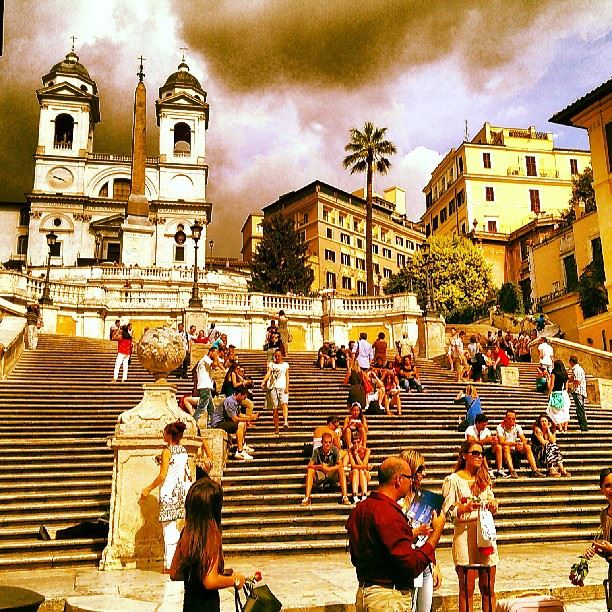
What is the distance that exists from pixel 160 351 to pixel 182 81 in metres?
73.3

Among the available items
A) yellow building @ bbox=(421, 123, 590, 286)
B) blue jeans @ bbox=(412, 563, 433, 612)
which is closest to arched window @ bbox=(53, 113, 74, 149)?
yellow building @ bbox=(421, 123, 590, 286)

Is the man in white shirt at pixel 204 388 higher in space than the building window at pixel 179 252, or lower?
lower

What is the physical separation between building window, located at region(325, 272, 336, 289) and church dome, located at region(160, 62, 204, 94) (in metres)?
26.5

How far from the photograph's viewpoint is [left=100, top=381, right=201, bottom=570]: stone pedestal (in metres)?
8.21

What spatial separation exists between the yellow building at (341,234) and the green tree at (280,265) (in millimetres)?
17435

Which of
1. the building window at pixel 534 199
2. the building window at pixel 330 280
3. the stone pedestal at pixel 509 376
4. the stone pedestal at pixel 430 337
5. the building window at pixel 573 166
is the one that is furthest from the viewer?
the building window at pixel 330 280

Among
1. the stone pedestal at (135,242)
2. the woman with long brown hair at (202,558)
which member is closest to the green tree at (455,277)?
the stone pedestal at (135,242)

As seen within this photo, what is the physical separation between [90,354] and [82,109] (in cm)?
5783

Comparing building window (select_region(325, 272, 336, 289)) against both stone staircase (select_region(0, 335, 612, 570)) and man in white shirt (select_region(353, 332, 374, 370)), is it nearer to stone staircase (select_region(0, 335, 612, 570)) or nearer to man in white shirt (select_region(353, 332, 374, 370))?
man in white shirt (select_region(353, 332, 374, 370))

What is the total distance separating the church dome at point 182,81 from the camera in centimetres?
7606

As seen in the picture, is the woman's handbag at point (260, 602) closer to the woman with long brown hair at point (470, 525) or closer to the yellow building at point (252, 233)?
the woman with long brown hair at point (470, 525)

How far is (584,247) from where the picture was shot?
42625 mm

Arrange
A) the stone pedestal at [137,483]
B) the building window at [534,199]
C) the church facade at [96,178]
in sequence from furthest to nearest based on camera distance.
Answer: the church facade at [96,178] < the building window at [534,199] < the stone pedestal at [137,483]

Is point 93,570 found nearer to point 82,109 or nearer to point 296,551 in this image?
point 296,551
